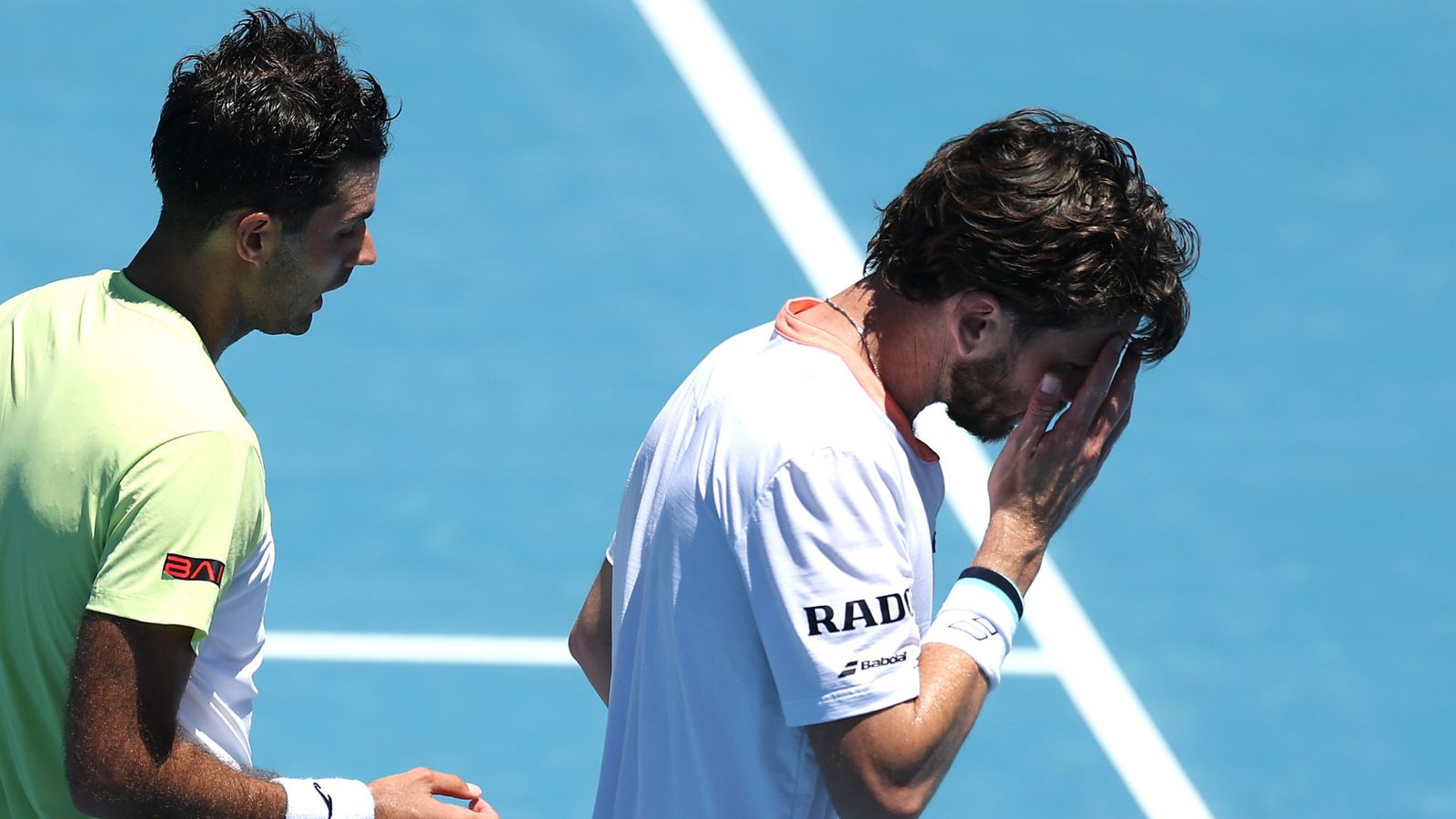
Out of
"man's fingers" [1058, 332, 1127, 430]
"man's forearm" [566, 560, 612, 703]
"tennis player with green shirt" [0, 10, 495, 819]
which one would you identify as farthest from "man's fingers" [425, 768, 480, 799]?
"man's fingers" [1058, 332, 1127, 430]

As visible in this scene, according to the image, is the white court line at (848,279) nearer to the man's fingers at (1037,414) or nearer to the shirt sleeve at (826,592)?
the man's fingers at (1037,414)

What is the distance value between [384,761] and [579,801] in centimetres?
66

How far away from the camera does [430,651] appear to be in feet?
21.1

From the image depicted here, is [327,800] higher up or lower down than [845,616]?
lower down

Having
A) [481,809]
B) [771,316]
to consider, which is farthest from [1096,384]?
[771,316]

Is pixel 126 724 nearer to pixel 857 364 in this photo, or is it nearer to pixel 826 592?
pixel 826 592

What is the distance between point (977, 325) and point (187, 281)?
134 cm

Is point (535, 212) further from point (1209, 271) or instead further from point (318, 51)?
point (318, 51)

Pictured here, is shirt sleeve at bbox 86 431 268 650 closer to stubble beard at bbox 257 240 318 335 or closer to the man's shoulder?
the man's shoulder

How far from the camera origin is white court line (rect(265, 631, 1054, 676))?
639 cm

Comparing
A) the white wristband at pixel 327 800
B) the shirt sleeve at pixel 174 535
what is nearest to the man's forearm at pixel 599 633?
the white wristband at pixel 327 800

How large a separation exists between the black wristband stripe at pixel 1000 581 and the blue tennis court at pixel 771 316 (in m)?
2.99

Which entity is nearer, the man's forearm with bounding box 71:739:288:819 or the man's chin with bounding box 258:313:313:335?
the man's forearm with bounding box 71:739:288:819

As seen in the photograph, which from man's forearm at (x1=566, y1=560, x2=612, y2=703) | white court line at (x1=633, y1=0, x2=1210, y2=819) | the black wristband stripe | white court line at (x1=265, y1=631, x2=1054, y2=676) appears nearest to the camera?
the black wristband stripe
